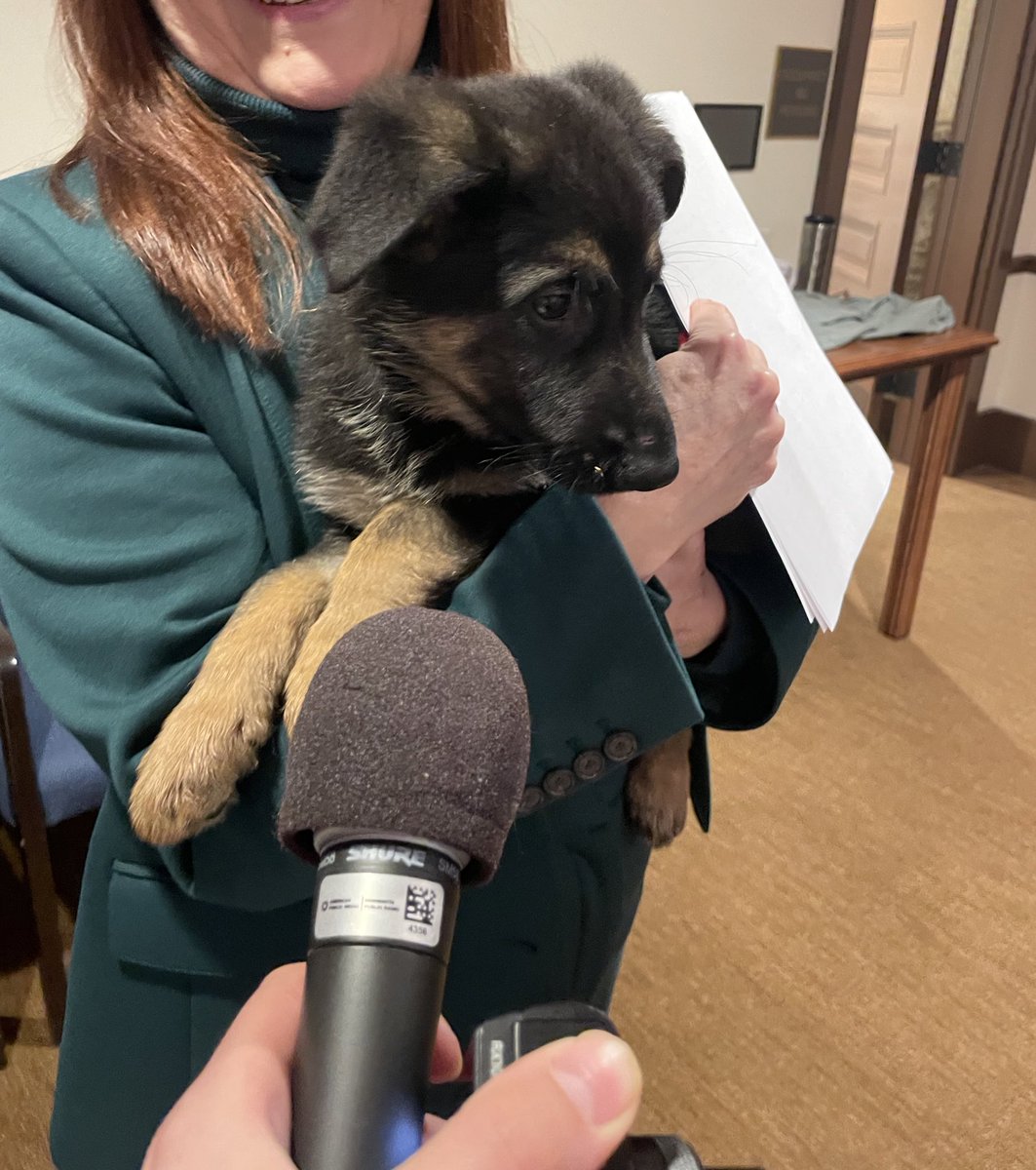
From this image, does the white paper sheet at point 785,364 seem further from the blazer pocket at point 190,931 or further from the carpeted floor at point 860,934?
the carpeted floor at point 860,934

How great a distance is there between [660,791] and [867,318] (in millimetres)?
2754

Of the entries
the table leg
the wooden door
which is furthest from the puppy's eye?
the wooden door

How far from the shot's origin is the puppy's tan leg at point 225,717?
84cm

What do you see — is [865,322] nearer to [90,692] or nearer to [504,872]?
[504,872]

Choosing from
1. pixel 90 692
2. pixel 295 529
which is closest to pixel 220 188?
pixel 295 529

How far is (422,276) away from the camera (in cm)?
108

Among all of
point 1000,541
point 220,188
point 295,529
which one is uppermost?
point 220,188

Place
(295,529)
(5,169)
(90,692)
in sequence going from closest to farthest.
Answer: (90,692) < (295,529) < (5,169)

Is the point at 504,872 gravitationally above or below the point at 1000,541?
above

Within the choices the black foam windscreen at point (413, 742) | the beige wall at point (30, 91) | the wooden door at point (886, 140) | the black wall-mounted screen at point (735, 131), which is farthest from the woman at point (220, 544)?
the wooden door at point (886, 140)

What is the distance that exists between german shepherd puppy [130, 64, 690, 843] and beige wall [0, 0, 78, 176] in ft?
5.69

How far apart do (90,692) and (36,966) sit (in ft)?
6.18

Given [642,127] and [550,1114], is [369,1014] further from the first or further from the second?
[642,127]

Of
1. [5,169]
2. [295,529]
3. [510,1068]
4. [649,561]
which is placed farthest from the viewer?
[5,169]
